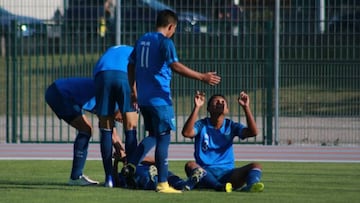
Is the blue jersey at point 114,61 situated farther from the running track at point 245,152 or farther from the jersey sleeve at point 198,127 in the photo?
the running track at point 245,152

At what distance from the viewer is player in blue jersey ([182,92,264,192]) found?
1192 cm

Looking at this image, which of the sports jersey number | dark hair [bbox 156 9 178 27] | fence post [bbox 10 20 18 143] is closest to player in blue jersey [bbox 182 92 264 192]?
the sports jersey number

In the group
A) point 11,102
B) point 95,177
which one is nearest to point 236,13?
point 11,102

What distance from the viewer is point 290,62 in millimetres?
20219

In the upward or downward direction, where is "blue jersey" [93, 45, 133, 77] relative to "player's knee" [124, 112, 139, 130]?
upward

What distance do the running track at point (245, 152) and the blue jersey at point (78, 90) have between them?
14.5 feet

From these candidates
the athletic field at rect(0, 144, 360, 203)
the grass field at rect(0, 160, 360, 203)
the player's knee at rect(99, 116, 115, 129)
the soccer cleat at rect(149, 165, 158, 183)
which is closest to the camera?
the grass field at rect(0, 160, 360, 203)

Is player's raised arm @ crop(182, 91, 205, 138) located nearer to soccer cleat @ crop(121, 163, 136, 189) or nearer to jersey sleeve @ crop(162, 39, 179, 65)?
jersey sleeve @ crop(162, 39, 179, 65)

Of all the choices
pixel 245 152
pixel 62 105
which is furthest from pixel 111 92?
pixel 245 152

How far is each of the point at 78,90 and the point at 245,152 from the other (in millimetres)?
6460

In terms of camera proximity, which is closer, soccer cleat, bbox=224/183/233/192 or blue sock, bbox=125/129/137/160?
soccer cleat, bbox=224/183/233/192

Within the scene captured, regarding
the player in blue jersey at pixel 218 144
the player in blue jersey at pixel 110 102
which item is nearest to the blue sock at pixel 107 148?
the player in blue jersey at pixel 110 102

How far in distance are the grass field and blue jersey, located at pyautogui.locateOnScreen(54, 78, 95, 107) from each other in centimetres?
99

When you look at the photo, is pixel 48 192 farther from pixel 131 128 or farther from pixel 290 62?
pixel 290 62
